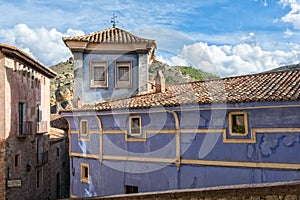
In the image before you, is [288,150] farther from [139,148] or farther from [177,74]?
[177,74]

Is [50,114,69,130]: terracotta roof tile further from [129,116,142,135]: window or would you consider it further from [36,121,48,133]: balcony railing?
[129,116,142,135]: window

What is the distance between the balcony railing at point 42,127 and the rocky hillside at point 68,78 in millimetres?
10426

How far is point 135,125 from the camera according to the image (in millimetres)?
12133

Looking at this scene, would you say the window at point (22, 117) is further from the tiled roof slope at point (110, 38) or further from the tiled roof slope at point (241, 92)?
the tiled roof slope at point (241, 92)

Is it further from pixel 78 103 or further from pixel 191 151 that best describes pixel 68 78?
pixel 191 151

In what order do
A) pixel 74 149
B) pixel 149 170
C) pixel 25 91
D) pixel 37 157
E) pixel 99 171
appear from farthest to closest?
pixel 37 157, pixel 25 91, pixel 74 149, pixel 99 171, pixel 149 170

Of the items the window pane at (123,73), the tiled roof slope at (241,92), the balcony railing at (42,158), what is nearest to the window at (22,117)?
the balcony railing at (42,158)

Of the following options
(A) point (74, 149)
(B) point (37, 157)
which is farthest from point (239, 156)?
(B) point (37, 157)

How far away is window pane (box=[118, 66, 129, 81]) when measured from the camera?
618 inches

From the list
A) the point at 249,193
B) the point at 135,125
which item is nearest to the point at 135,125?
the point at 135,125

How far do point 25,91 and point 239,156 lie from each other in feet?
42.4

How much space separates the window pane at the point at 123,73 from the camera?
15.7 metres

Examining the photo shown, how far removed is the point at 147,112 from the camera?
11.5 meters

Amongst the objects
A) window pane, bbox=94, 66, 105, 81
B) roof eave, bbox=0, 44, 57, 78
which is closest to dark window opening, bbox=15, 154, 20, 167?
roof eave, bbox=0, 44, 57, 78
